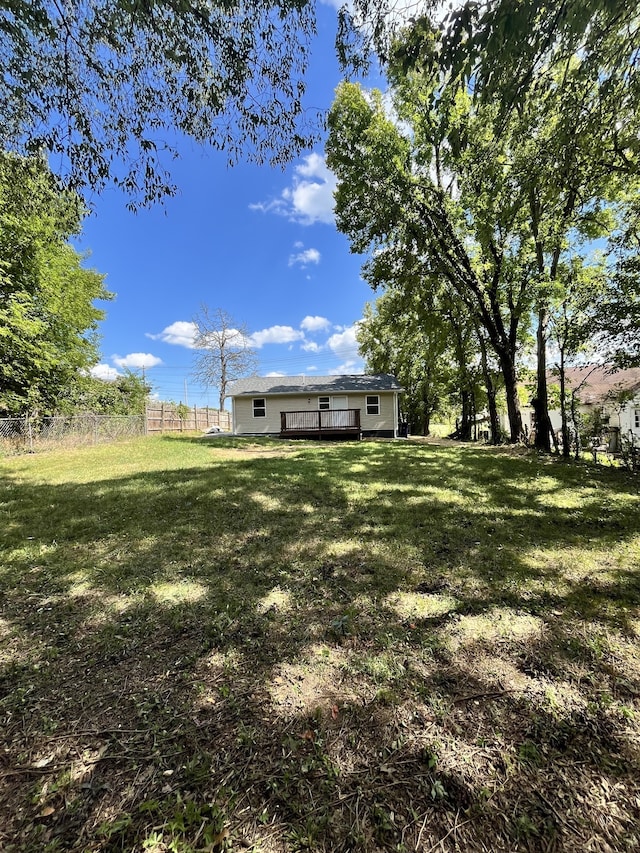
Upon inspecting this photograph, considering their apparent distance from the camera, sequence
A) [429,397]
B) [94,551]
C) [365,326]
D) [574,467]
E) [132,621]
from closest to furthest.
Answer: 1. [132,621]
2. [94,551]
3. [574,467]
4. [429,397]
5. [365,326]

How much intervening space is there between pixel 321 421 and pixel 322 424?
19cm

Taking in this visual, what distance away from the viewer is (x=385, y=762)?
54.4 inches

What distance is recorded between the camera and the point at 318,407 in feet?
56.6

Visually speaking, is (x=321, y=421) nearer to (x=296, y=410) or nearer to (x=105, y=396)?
(x=296, y=410)

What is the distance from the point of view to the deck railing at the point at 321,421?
1565 cm

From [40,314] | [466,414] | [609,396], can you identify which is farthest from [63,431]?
[466,414]

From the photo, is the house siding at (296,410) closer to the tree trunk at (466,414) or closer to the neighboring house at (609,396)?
the tree trunk at (466,414)

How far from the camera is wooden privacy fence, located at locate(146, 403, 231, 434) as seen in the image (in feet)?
60.3

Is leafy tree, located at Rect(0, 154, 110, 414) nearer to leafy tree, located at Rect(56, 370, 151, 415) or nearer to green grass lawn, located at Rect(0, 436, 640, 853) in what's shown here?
leafy tree, located at Rect(56, 370, 151, 415)

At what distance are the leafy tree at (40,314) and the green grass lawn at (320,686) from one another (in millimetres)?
10460

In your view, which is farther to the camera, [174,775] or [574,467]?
[574,467]

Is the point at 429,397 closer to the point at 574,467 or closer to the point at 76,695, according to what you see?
the point at 574,467

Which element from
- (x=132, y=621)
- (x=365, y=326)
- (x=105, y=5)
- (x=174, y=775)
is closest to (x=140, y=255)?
(x=365, y=326)

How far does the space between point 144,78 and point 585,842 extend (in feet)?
18.9
